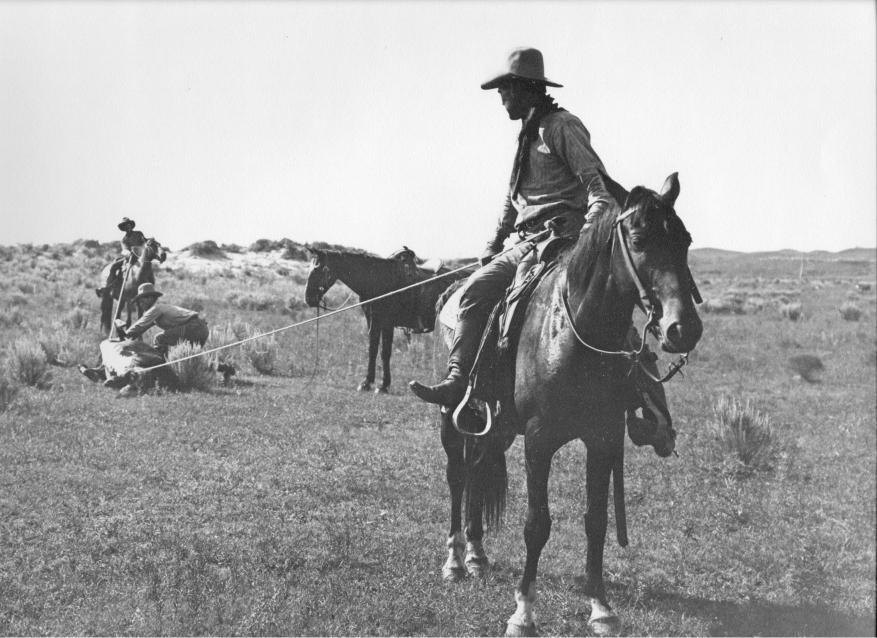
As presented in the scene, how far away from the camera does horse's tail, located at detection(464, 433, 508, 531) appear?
4891 mm

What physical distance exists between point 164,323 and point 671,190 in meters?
10.6

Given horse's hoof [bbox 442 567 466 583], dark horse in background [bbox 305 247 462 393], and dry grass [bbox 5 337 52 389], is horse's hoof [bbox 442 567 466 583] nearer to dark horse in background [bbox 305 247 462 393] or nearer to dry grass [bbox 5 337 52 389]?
dark horse in background [bbox 305 247 462 393]

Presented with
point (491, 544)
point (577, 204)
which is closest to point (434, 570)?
point (491, 544)

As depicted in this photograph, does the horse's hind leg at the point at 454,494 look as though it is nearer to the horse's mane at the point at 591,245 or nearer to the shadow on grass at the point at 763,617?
the shadow on grass at the point at 763,617

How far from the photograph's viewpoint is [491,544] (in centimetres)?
556

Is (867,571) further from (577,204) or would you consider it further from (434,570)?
(577,204)

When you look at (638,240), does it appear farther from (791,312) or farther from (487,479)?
(791,312)

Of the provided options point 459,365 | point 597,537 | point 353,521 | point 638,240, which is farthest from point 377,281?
point 638,240

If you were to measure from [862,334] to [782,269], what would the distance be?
179 feet

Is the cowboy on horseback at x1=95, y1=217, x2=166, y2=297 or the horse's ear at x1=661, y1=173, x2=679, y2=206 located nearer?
the horse's ear at x1=661, y1=173, x2=679, y2=206

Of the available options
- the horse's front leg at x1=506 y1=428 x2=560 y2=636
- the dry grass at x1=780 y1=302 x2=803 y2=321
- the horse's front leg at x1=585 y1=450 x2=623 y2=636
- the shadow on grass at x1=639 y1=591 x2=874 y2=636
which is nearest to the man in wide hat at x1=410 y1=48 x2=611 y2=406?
the horse's front leg at x1=506 y1=428 x2=560 y2=636

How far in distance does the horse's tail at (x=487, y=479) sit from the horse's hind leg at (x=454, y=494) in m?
0.16

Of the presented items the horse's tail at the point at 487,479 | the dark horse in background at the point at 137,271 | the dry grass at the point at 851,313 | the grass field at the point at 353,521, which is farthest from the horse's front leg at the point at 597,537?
the dry grass at the point at 851,313

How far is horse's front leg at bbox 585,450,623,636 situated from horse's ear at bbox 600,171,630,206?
1.43m
